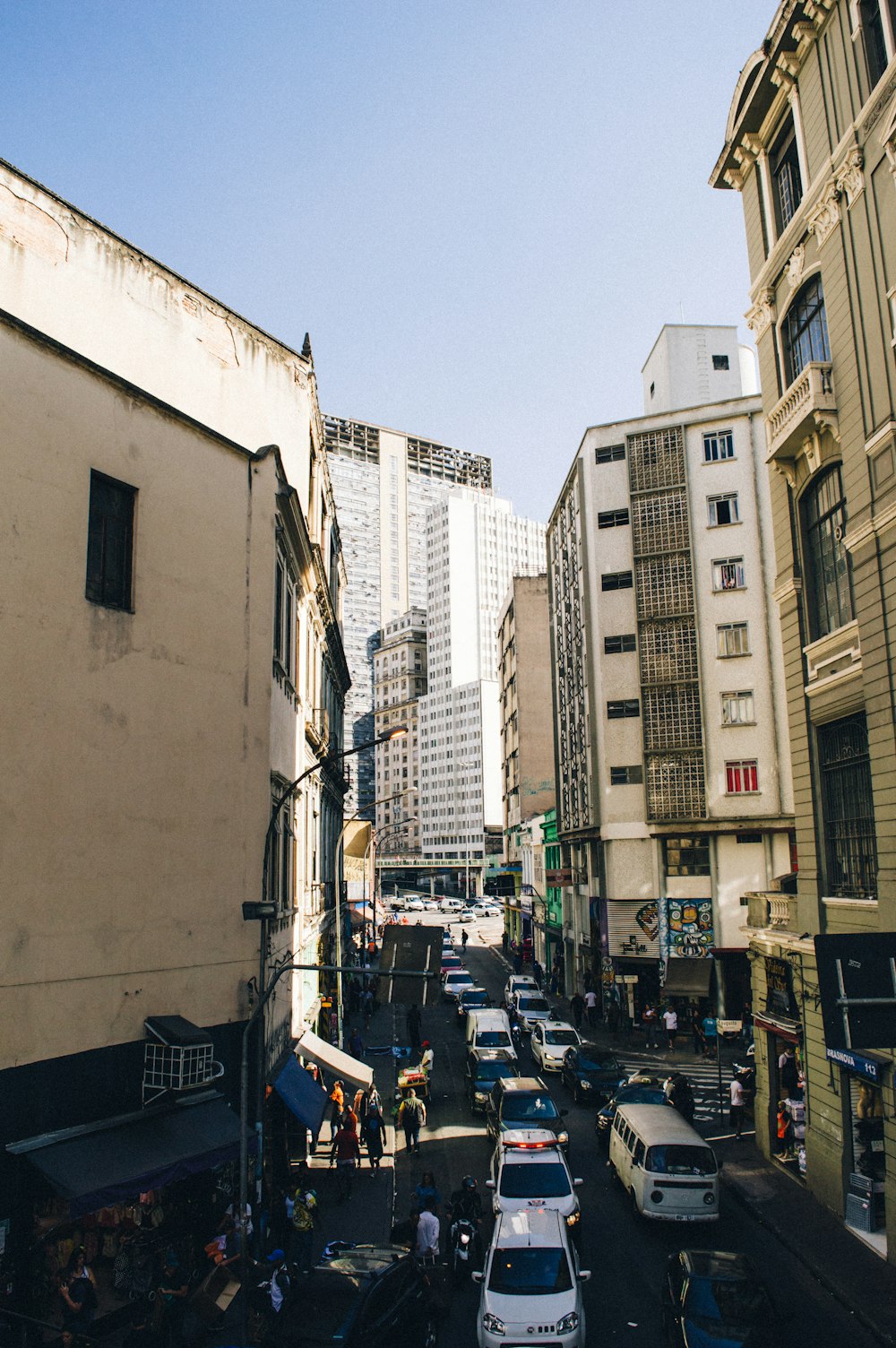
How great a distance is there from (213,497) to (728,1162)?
1907 cm

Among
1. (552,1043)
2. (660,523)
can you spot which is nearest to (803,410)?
(552,1043)

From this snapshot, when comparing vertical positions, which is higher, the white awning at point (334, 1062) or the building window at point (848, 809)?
the building window at point (848, 809)

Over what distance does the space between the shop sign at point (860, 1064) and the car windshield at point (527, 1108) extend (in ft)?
23.7

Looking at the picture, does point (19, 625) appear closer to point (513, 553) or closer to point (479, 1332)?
point (479, 1332)

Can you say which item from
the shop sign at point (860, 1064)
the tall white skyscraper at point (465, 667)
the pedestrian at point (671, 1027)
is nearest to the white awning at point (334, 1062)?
the shop sign at point (860, 1064)

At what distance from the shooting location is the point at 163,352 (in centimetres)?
2331

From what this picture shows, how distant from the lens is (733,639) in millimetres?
43000

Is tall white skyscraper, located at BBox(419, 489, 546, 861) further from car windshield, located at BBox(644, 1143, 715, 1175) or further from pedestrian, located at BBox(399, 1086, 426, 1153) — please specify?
car windshield, located at BBox(644, 1143, 715, 1175)

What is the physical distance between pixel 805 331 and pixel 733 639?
23470 millimetres

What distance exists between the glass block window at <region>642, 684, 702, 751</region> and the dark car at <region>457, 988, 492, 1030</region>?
1364cm

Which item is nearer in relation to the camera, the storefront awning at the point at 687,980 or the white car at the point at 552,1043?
the white car at the point at 552,1043

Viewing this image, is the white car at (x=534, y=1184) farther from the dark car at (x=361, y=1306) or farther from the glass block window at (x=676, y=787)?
the glass block window at (x=676, y=787)

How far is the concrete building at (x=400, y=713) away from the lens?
18088 cm

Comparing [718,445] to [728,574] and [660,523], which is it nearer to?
[660,523]
